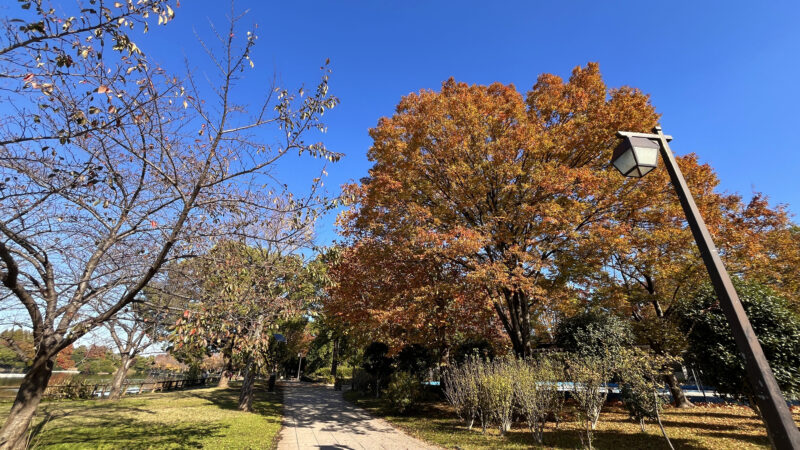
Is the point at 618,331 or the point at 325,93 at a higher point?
the point at 325,93

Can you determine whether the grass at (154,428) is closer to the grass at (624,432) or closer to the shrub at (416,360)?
the grass at (624,432)

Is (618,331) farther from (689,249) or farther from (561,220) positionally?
(561,220)

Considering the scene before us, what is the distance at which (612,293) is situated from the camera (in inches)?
556

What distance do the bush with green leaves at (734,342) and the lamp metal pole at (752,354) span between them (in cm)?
644

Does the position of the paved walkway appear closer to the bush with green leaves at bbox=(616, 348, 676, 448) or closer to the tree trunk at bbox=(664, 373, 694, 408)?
the bush with green leaves at bbox=(616, 348, 676, 448)

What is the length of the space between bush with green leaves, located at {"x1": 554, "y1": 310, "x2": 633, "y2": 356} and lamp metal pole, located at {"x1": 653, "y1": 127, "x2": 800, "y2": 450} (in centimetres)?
952

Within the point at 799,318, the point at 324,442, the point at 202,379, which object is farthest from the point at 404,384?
the point at 202,379

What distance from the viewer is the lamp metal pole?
108 inches

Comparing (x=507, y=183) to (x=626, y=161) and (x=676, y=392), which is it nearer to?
(x=626, y=161)

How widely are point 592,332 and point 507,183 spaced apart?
6.75 metres

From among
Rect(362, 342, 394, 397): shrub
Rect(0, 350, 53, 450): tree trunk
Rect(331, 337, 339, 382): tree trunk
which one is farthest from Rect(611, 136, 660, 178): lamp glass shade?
Rect(331, 337, 339, 382): tree trunk

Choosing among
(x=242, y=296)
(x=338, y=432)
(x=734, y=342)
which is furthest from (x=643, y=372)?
(x=338, y=432)

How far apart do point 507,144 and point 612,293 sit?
8987 millimetres

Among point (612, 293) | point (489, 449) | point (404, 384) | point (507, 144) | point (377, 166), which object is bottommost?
point (489, 449)
